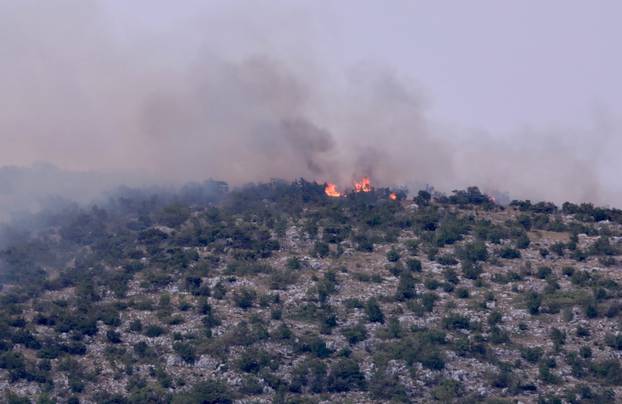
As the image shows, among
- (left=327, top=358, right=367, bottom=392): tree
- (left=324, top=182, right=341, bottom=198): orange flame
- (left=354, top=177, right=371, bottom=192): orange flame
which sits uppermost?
(left=354, top=177, right=371, bottom=192): orange flame

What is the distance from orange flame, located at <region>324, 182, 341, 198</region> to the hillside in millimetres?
3566

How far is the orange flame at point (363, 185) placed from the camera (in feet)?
592

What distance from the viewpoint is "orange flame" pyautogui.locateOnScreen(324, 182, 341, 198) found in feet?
590

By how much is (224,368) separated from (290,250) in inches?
997

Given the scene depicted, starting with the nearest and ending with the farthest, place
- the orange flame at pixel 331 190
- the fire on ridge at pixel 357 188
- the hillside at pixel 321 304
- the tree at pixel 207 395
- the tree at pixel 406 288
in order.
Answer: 1. the tree at pixel 207 395
2. the hillside at pixel 321 304
3. the tree at pixel 406 288
4. the fire on ridge at pixel 357 188
5. the orange flame at pixel 331 190

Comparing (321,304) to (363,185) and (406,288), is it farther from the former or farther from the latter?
(363,185)

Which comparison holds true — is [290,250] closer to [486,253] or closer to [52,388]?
[486,253]

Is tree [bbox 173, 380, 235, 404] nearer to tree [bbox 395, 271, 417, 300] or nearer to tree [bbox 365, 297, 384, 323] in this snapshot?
tree [bbox 365, 297, 384, 323]

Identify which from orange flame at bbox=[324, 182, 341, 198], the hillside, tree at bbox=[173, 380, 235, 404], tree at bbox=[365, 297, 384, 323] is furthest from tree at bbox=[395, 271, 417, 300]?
orange flame at bbox=[324, 182, 341, 198]

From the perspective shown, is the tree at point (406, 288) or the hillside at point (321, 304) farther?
the tree at point (406, 288)

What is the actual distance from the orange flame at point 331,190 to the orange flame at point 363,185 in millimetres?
2024

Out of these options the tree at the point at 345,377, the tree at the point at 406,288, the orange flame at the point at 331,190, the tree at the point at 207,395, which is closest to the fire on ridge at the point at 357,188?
the orange flame at the point at 331,190

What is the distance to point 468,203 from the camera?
17312 centimetres

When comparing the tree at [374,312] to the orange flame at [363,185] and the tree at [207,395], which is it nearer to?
the tree at [207,395]
